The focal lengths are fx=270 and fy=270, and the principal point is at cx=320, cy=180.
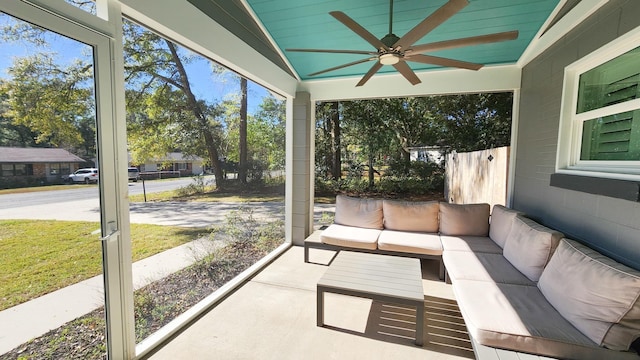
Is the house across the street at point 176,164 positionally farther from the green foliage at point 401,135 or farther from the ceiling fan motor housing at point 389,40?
the green foliage at point 401,135

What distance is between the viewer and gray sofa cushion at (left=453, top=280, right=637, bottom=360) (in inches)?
59.8

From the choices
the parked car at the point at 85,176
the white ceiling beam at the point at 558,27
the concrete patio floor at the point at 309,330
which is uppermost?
the white ceiling beam at the point at 558,27

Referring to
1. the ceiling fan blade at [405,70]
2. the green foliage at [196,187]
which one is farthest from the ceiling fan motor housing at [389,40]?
the green foliage at [196,187]

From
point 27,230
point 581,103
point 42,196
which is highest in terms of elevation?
point 581,103

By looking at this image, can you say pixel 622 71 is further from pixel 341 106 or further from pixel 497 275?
pixel 341 106

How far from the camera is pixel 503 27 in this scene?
291cm

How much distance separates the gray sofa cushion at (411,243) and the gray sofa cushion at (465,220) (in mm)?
217

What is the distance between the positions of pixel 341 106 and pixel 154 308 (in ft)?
24.8

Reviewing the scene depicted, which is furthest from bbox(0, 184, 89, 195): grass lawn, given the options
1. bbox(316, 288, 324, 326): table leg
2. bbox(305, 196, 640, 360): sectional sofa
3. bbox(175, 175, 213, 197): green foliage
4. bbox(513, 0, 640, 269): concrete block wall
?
bbox(513, 0, 640, 269): concrete block wall

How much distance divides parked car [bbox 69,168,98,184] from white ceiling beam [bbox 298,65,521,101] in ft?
11.1

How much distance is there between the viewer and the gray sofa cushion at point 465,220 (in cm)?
353

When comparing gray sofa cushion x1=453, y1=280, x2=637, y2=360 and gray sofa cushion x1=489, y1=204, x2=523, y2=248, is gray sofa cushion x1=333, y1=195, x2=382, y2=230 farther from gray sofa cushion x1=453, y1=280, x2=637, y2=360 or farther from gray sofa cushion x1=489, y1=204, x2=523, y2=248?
gray sofa cushion x1=453, y1=280, x2=637, y2=360

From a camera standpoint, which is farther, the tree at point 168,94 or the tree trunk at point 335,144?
the tree trunk at point 335,144

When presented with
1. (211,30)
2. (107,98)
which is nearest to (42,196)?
(107,98)
